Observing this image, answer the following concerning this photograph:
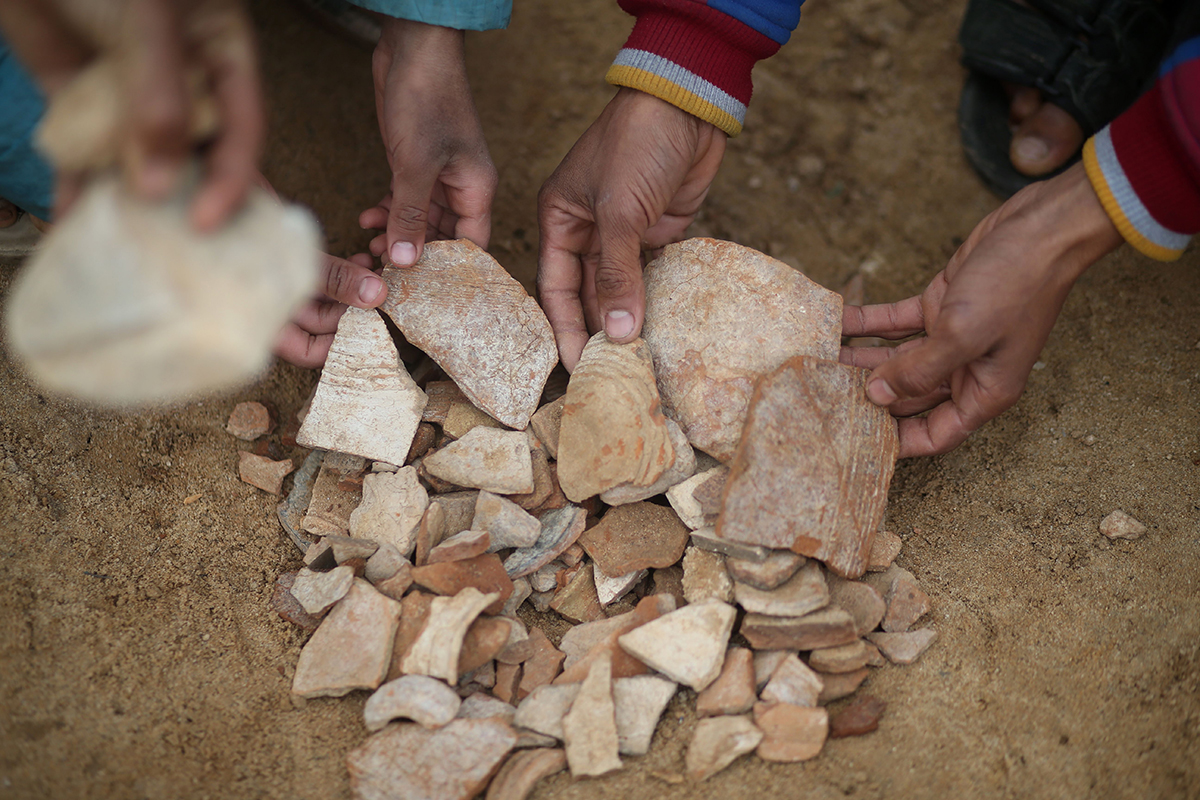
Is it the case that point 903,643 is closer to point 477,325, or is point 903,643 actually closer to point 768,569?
point 768,569

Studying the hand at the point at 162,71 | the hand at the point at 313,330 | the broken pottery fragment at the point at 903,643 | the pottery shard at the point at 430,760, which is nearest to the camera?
the hand at the point at 162,71

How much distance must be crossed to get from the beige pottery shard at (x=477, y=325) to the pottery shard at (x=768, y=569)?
0.60m

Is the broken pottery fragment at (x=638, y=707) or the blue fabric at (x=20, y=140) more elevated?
the blue fabric at (x=20, y=140)

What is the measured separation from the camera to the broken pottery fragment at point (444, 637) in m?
1.45

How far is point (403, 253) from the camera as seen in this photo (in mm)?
1837

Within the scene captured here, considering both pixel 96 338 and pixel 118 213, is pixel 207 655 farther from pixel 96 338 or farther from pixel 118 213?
pixel 118 213

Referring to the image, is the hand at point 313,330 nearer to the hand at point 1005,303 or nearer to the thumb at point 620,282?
the thumb at point 620,282

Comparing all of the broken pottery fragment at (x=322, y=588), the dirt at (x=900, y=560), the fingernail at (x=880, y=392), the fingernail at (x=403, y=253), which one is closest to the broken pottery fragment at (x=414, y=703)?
the dirt at (x=900, y=560)

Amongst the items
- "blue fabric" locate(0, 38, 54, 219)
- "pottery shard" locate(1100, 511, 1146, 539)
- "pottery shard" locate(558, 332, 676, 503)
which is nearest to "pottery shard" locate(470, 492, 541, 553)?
"pottery shard" locate(558, 332, 676, 503)

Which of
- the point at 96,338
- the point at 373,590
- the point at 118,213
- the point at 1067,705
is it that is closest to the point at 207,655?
the point at 373,590

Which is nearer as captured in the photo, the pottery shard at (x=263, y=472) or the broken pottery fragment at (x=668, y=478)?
the broken pottery fragment at (x=668, y=478)

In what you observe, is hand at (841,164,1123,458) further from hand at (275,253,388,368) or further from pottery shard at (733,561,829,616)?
hand at (275,253,388,368)

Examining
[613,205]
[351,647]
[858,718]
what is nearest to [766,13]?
[613,205]

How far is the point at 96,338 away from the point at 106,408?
99 cm
